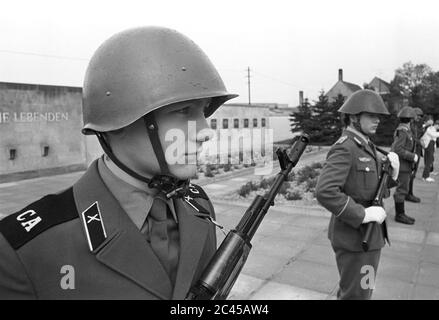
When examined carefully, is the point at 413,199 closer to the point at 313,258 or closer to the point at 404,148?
the point at 404,148

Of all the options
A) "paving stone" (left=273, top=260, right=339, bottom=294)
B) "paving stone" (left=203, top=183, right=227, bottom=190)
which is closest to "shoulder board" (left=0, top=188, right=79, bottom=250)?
"paving stone" (left=273, top=260, right=339, bottom=294)

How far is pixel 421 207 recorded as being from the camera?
742 centimetres

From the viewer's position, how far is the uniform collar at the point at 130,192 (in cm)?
125

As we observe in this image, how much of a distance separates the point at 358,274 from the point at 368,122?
1267mm

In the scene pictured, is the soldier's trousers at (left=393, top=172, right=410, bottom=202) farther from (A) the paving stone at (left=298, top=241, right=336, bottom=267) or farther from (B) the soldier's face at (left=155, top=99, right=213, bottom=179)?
(B) the soldier's face at (left=155, top=99, right=213, bottom=179)

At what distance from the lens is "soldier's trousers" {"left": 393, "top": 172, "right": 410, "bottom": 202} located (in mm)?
6005

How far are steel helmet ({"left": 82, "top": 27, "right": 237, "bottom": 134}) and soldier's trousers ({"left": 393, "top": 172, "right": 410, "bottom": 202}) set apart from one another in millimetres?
5495

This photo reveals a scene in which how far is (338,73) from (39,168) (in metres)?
50.1

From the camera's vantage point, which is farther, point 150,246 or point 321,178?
point 321,178

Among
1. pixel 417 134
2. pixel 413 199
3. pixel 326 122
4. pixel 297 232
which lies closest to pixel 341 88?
pixel 326 122

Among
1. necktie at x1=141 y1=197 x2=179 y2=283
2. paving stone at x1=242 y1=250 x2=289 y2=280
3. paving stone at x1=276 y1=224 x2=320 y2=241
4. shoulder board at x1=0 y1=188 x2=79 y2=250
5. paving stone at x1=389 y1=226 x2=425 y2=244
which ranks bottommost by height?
paving stone at x1=276 y1=224 x2=320 y2=241

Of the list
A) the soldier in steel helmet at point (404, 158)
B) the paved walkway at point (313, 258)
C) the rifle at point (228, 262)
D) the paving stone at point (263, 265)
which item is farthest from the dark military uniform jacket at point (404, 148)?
the rifle at point (228, 262)
